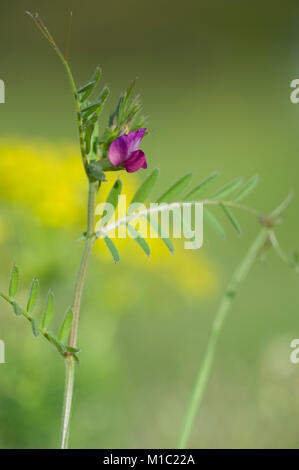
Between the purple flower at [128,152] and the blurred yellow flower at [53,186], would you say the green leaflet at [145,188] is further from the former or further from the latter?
the blurred yellow flower at [53,186]

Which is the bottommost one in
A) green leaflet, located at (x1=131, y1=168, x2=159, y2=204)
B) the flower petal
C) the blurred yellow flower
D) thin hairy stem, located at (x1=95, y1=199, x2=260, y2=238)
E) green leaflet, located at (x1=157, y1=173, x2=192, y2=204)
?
thin hairy stem, located at (x1=95, y1=199, x2=260, y2=238)

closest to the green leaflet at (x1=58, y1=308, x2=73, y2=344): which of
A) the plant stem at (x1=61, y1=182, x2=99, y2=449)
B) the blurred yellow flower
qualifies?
the plant stem at (x1=61, y1=182, x2=99, y2=449)

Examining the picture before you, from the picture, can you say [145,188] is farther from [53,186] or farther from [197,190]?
[53,186]

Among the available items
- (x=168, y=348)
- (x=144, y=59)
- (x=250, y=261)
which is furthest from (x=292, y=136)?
(x=250, y=261)

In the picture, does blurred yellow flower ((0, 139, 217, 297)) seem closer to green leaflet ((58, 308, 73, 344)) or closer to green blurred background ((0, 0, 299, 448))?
green blurred background ((0, 0, 299, 448))

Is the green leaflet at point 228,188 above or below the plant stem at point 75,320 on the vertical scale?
above

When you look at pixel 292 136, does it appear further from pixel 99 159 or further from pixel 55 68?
pixel 99 159

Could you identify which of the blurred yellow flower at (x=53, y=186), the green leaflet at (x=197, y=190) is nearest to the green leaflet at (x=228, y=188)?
the green leaflet at (x=197, y=190)

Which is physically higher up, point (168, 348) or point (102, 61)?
point (102, 61)
